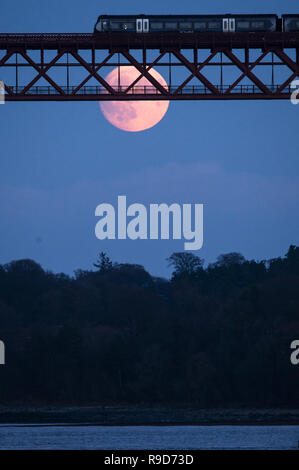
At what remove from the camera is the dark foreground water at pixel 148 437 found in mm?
65688

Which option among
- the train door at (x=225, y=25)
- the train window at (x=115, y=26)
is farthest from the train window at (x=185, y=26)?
the train window at (x=115, y=26)

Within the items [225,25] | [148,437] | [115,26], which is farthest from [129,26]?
[148,437]

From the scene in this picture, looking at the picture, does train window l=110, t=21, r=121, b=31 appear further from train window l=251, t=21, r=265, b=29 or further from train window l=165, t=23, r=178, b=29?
train window l=251, t=21, r=265, b=29

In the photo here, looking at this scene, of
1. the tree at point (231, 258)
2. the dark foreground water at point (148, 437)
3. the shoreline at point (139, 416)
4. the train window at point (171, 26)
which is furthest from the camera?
the tree at point (231, 258)

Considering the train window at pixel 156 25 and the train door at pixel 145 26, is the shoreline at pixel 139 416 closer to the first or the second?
the train window at pixel 156 25

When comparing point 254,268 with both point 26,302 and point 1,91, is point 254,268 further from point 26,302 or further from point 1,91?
point 1,91

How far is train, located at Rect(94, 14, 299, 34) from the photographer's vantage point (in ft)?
164

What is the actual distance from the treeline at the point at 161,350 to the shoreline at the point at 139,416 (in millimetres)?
2603

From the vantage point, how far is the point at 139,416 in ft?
331

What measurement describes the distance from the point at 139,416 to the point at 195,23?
57315 millimetres

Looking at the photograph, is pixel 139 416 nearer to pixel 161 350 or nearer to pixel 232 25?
pixel 161 350

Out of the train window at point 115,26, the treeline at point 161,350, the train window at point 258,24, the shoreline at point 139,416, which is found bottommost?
the shoreline at point 139,416

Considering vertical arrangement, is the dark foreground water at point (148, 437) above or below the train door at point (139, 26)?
below

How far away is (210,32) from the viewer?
50.1m
